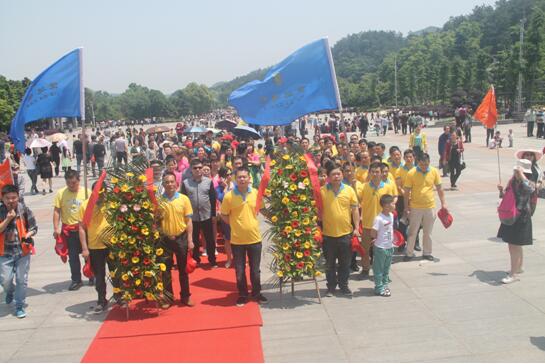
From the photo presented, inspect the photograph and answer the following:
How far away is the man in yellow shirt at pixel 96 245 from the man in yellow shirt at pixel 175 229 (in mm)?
748

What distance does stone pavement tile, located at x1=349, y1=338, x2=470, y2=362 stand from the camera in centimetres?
507

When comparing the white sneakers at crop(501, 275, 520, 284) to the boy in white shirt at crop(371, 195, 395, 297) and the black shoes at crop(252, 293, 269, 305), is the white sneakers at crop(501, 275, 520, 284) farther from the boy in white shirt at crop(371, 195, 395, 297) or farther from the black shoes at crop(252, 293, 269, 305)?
the black shoes at crop(252, 293, 269, 305)

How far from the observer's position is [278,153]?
694cm

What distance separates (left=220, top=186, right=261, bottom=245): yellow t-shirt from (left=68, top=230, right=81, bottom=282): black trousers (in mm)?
2340

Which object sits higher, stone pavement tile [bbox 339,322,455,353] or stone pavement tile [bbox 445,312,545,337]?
stone pavement tile [bbox 339,322,455,353]

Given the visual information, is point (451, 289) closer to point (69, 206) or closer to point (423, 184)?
point (423, 184)

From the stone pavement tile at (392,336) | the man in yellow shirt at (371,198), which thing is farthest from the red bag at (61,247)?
the man in yellow shirt at (371,198)

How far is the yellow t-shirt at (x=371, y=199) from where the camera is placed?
739cm

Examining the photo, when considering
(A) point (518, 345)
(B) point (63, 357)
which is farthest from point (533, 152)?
Result: (B) point (63, 357)

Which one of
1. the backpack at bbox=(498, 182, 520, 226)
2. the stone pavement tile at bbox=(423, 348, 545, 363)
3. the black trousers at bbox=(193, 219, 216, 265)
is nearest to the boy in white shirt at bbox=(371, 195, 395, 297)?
the backpack at bbox=(498, 182, 520, 226)

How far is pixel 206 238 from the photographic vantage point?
27.8 feet

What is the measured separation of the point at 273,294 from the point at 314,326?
1.29 metres

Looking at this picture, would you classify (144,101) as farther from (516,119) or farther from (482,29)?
(516,119)

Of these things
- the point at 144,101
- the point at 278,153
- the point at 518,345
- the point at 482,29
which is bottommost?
the point at 518,345
